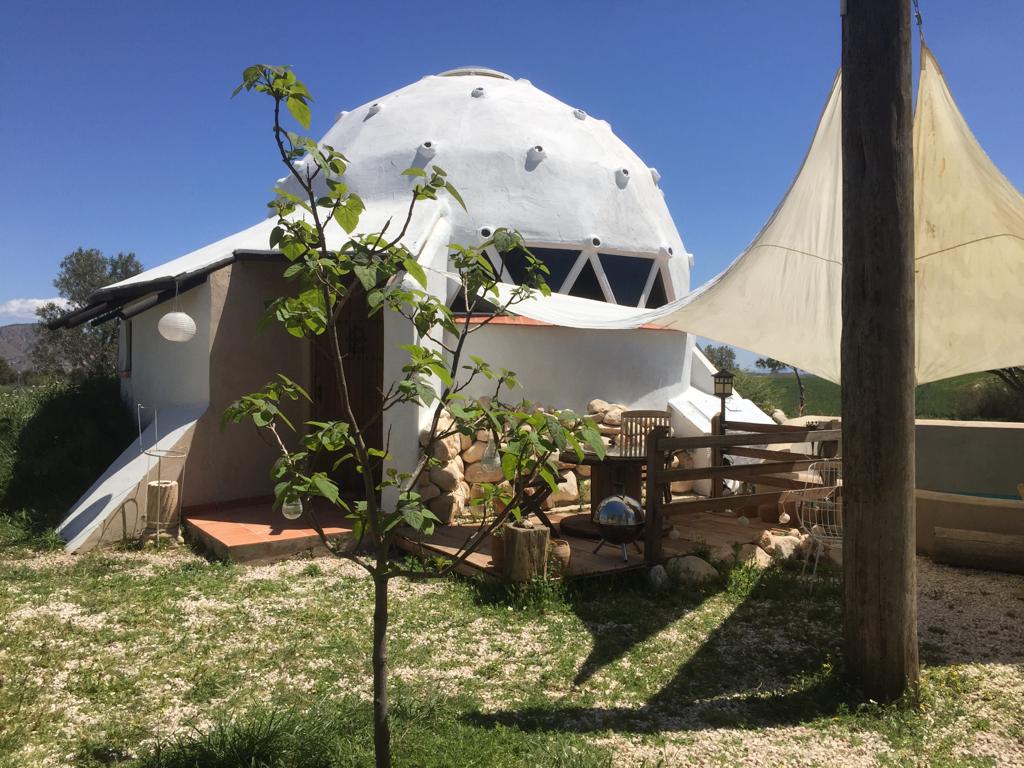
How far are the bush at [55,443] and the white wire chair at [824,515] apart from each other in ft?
22.0

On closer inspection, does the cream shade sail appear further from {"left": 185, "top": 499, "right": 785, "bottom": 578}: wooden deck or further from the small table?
{"left": 185, "top": 499, "right": 785, "bottom": 578}: wooden deck

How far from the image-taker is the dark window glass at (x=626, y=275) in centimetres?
968

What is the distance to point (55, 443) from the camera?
839 centimetres

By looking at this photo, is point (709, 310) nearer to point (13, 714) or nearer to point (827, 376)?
point (827, 376)

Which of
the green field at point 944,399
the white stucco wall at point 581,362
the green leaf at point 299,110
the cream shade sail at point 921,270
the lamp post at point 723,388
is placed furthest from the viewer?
the green field at point 944,399

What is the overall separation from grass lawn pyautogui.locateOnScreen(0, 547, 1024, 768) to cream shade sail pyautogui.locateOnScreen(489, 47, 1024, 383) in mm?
1989

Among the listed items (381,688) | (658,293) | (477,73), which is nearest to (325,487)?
(381,688)

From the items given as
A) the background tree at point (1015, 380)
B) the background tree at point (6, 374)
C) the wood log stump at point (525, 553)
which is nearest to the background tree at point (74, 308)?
the background tree at point (6, 374)

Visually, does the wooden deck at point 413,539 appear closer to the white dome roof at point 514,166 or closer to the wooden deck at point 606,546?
the wooden deck at point 606,546

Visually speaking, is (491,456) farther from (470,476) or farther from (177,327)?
(177,327)

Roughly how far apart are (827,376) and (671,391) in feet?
10.0

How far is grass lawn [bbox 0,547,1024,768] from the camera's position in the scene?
2.88 metres

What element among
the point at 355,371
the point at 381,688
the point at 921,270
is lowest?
the point at 381,688

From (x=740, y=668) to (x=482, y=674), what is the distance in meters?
1.35
